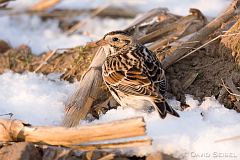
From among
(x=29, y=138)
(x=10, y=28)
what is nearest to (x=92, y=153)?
(x=29, y=138)

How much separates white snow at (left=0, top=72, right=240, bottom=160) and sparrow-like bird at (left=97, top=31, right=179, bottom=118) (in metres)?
0.11

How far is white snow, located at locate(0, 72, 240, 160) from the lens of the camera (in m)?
4.72

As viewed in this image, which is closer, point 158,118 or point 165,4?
point 158,118

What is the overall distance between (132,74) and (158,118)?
0.68 meters

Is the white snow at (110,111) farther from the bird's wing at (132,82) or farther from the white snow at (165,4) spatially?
the bird's wing at (132,82)

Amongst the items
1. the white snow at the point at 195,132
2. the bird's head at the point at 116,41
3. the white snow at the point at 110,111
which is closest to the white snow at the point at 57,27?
the white snow at the point at 110,111

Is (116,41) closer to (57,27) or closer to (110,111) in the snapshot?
(110,111)

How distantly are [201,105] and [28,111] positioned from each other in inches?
62.2

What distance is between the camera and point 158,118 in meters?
5.25

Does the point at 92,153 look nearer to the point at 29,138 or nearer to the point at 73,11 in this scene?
the point at 29,138

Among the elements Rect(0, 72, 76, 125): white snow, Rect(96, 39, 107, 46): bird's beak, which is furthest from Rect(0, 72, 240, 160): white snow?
Rect(96, 39, 107, 46): bird's beak

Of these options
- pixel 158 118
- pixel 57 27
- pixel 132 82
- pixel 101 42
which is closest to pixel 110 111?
pixel 132 82

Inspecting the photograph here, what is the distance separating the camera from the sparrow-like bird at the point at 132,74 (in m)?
5.50

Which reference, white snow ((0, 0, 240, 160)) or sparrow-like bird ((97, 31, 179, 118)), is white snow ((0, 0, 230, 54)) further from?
sparrow-like bird ((97, 31, 179, 118))
